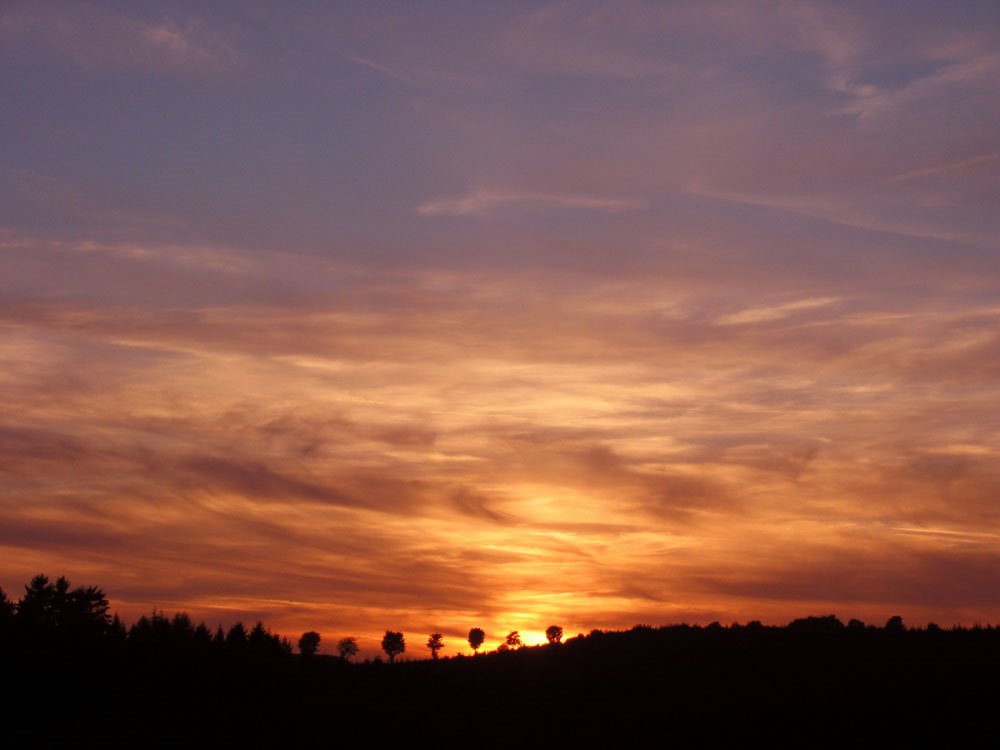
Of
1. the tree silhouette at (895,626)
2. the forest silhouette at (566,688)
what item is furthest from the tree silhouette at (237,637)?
the tree silhouette at (895,626)

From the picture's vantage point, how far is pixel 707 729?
36344 millimetres

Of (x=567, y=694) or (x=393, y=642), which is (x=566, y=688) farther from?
(x=393, y=642)

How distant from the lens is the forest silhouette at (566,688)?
36.5 meters

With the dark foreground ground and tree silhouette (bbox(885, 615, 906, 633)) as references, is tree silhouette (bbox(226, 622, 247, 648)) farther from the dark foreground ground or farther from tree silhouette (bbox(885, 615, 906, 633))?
tree silhouette (bbox(885, 615, 906, 633))

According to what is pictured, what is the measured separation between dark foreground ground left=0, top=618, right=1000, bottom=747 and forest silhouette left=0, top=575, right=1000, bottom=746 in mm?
104

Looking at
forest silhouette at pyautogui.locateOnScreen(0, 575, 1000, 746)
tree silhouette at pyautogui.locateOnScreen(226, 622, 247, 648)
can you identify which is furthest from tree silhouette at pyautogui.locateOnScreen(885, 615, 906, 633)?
tree silhouette at pyautogui.locateOnScreen(226, 622, 247, 648)

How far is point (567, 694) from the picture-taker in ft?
143

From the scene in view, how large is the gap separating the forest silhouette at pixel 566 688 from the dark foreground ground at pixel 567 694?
4.1 inches

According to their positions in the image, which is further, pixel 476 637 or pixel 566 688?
pixel 476 637

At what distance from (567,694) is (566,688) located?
907 millimetres

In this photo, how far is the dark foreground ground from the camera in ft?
118

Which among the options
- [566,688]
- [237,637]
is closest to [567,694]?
[566,688]

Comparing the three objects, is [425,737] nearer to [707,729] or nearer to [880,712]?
[707,729]

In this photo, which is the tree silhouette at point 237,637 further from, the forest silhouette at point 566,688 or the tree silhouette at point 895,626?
the tree silhouette at point 895,626
